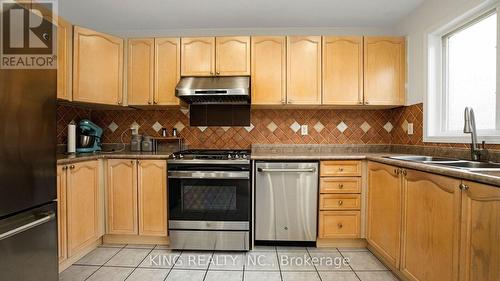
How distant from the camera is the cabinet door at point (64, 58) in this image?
212cm

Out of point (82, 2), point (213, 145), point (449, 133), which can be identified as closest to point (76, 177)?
point (213, 145)

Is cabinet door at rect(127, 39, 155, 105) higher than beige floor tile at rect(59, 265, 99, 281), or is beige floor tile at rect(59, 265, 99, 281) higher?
cabinet door at rect(127, 39, 155, 105)

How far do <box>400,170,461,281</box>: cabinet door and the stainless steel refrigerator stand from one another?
2.17 meters

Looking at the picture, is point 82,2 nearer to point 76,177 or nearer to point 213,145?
point 76,177

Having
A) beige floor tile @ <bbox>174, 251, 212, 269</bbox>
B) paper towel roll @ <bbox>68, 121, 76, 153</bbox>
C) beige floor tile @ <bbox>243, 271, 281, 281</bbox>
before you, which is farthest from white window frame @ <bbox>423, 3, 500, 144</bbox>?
paper towel roll @ <bbox>68, 121, 76, 153</bbox>

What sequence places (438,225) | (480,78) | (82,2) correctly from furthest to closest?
(82,2)
(480,78)
(438,225)

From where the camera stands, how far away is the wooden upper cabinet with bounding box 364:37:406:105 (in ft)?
8.34

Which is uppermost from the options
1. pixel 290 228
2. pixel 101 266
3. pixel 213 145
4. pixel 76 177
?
pixel 213 145

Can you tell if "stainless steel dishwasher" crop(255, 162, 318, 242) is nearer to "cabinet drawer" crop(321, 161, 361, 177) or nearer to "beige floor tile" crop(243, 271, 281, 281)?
"cabinet drawer" crop(321, 161, 361, 177)

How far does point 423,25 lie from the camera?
231 centimetres

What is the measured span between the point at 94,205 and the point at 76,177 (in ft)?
1.16

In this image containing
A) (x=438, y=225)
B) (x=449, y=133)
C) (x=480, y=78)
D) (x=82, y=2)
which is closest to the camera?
(x=438, y=225)

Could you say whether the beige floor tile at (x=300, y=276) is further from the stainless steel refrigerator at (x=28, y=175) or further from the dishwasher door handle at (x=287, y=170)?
the stainless steel refrigerator at (x=28, y=175)

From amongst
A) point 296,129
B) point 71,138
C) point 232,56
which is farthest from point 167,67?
point 296,129
